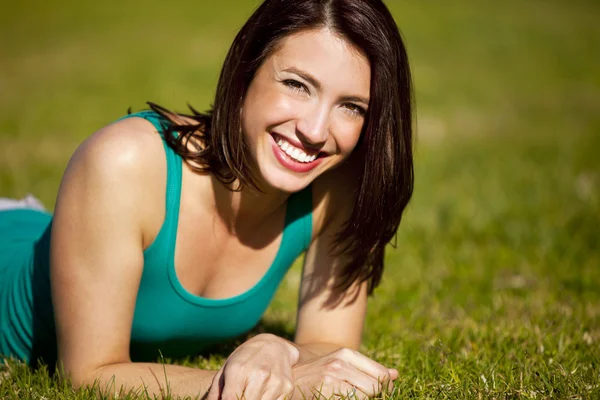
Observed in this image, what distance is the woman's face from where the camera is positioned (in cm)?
295

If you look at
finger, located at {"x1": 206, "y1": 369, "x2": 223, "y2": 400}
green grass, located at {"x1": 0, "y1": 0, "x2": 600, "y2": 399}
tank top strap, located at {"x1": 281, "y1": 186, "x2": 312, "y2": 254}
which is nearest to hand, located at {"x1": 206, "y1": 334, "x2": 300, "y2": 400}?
finger, located at {"x1": 206, "y1": 369, "x2": 223, "y2": 400}

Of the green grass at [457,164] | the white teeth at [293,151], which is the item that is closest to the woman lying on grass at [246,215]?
the white teeth at [293,151]

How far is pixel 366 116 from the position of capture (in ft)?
10.2

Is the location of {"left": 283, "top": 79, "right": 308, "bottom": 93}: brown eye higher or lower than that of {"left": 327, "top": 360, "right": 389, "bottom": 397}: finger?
higher

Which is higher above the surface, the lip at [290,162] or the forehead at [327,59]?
the forehead at [327,59]

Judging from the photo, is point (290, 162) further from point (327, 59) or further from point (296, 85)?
point (327, 59)

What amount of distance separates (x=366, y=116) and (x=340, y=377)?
40.6 inches

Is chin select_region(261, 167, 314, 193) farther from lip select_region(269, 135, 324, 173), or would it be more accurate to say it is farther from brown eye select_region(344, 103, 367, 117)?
brown eye select_region(344, 103, 367, 117)

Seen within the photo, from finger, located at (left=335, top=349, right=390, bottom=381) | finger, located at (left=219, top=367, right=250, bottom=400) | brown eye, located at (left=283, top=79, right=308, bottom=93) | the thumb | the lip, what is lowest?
Answer: the thumb

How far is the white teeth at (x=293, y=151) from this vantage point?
3078 mm

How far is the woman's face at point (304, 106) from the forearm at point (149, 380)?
0.83 m

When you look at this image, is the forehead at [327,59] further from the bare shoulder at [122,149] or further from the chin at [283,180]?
the bare shoulder at [122,149]

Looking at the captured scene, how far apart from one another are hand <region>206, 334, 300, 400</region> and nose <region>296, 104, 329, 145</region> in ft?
2.57

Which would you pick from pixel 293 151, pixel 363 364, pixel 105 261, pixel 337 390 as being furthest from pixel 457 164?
pixel 105 261
